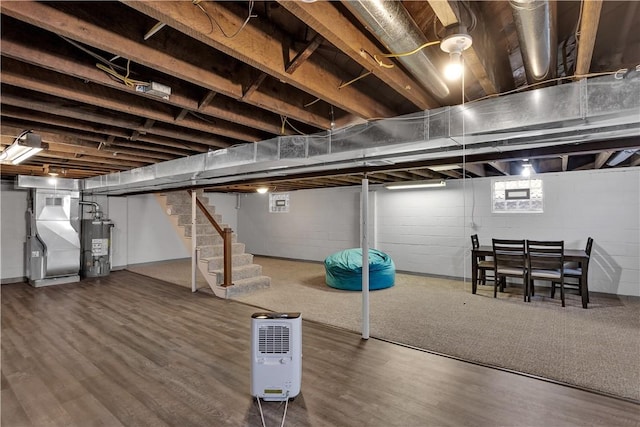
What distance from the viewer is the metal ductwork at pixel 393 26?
1.22 meters

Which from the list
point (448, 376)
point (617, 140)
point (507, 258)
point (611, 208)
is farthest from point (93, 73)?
point (611, 208)

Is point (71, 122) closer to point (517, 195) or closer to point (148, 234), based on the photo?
point (148, 234)

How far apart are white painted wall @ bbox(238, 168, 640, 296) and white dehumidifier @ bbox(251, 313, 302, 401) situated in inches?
193

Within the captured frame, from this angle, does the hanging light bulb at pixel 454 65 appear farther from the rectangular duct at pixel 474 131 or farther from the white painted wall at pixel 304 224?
the white painted wall at pixel 304 224

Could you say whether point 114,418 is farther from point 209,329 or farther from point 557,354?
point 557,354

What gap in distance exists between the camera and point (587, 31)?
1.36 m

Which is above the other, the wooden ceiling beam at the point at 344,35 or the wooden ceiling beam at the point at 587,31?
the wooden ceiling beam at the point at 344,35

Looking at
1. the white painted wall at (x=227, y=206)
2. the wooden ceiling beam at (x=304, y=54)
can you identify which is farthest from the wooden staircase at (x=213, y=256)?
the wooden ceiling beam at (x=304, y=54)

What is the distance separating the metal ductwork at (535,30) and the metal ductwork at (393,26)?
385 millimetres

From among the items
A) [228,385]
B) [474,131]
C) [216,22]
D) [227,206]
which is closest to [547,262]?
[474,131]

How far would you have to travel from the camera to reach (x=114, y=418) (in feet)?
6.70

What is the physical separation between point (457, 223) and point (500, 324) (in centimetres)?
284

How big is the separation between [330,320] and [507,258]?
289 centimetres

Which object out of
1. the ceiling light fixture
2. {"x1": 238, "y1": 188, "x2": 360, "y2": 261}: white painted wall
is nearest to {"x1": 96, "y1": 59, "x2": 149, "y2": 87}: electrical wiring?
the ceiling light fixture
